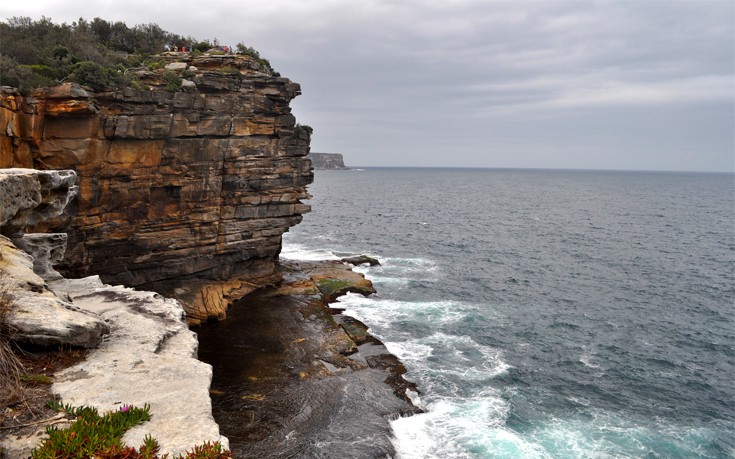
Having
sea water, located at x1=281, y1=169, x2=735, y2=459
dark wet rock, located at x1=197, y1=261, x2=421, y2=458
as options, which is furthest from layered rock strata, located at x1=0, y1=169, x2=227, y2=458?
sea water, located at x1=281, y1=169, x2=735, y2=459

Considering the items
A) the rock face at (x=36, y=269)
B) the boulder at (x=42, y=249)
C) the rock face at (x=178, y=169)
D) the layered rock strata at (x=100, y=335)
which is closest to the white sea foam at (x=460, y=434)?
the layered rock strata at (x=100, y=335)

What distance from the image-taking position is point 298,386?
29.6 meters

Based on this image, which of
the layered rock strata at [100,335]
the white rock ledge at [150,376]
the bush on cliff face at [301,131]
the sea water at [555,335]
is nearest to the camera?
the white rock ledge at [150,376]

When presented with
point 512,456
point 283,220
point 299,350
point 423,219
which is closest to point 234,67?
point 283,220

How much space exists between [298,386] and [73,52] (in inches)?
1190

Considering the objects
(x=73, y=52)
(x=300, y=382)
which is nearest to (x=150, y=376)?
(x=300, y=382)

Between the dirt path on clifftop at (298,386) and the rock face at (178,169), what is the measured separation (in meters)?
5.19

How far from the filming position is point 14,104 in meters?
30.6

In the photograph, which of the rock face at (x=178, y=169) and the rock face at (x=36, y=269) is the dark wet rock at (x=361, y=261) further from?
the rock face at (x=36, y=269)

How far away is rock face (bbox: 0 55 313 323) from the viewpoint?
3275 cm

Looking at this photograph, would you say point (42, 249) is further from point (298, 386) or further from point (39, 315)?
point (298, 386)

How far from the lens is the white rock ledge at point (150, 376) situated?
11352mm

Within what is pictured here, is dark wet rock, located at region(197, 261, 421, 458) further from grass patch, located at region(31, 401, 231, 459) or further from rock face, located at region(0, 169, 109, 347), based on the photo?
grass patch, located at region(31, 401, 231, 459)

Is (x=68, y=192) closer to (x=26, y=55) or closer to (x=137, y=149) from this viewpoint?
(x=137, y=149)
